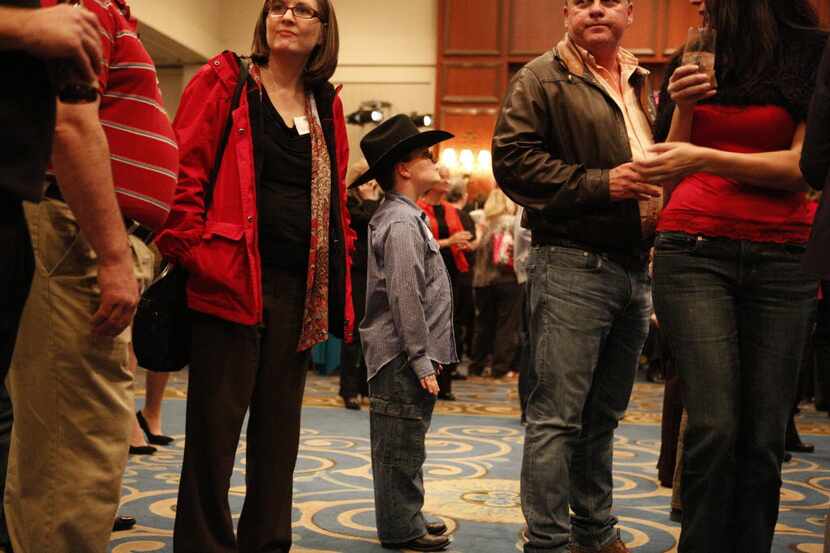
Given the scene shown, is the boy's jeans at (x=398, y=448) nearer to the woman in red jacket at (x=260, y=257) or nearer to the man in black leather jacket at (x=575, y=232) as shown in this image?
the woman in red jacket at (x=260, y=257)

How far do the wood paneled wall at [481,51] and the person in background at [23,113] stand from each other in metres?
10.8

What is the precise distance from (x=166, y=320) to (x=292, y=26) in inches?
32.6

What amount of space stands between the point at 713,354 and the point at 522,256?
15.9ft

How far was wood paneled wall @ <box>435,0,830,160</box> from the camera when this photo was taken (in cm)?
1193

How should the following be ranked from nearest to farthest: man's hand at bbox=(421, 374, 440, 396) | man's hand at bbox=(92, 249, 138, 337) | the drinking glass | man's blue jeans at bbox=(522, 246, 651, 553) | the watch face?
the watch face, man's hand at bbox=(92, 249, 138, 337), the drinking glass, man's blue jeans at bbox=(522, 246, 651, 553), man's hand at bbox=(421, 374, 440, 396)

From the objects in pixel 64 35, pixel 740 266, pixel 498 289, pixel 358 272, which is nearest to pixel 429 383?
pixel 740 266

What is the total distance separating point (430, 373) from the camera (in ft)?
9.45

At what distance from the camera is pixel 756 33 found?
2.08 meters

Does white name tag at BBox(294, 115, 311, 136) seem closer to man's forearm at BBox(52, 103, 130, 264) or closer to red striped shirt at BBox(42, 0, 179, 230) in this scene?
red striped shirt at BBox(42, 0, 179, 230)

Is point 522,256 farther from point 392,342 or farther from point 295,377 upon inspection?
point 295,377

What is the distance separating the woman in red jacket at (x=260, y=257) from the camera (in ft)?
7.40

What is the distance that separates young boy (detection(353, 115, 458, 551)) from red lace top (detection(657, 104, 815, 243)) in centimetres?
103

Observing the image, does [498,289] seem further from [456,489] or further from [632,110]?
[632,110]

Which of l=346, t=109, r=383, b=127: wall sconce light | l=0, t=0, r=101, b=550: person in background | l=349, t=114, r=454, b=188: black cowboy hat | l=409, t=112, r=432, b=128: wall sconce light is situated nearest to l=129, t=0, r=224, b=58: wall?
l=346, t=109, r=383, b=127: wall sconce light
